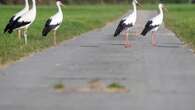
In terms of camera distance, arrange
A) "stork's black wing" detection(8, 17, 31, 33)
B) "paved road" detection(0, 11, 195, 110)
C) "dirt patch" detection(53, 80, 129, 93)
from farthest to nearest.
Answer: "stork's black wing" detection(8, 17, 31, 33) < "dirt patch" detection(53, 80, 129, 93) < "paved road" detection(0, 11, 195, 110)

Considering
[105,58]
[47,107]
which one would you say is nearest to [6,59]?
[105,58]

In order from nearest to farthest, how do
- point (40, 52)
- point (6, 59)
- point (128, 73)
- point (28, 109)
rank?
1. point (28, 109)
2. point (128, 73)
3. point (6, 59)
4. point (40, 52)

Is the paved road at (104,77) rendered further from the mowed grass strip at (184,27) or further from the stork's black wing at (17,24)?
the mowed grass strip at (184,27)

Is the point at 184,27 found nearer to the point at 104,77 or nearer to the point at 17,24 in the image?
the point at 17,24

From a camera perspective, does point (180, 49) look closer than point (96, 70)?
No

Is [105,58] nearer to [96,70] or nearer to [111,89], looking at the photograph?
[96,70]

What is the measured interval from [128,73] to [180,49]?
767 centimetres

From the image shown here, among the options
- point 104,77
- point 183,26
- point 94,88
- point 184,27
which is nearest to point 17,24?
point 104,77

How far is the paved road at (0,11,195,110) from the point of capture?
457 inches

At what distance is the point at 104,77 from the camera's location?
Answer: 15.3 m

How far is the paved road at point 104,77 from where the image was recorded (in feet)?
38.1

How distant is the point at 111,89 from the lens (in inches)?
523

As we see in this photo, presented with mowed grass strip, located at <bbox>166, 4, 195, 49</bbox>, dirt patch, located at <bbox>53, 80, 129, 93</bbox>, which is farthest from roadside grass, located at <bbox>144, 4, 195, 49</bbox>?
dirt patch, located at <bbox>53, 80, 129, 93</bbox>

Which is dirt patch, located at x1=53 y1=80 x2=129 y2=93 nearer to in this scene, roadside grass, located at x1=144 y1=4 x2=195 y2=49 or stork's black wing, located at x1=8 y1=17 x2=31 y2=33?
roadside grass, located at x1=144 y1=4 x2=195 y2=49
